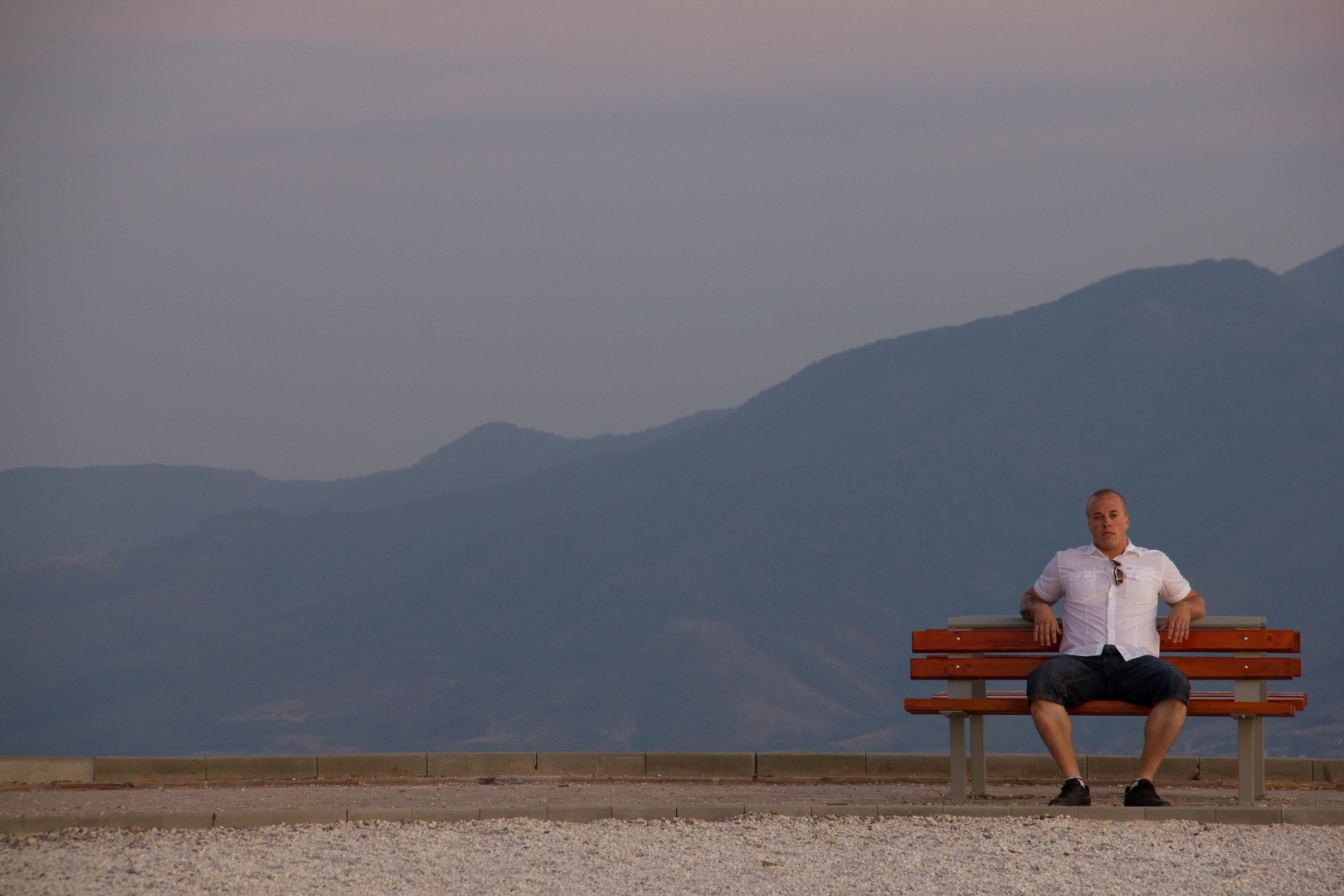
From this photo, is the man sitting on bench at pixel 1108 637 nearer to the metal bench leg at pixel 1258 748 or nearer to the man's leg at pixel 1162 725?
the man's leg at pixel 1162 725

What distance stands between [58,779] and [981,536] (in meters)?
180

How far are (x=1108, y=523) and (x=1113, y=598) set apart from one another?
353 mm

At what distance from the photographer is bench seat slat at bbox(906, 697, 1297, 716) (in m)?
6.65

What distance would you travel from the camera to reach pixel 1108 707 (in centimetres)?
665

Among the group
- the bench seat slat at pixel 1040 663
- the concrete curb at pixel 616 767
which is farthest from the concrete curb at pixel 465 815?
the concrete curb at pixel 616 767

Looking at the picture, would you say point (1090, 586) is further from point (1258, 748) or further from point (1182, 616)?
point (1258, 748)

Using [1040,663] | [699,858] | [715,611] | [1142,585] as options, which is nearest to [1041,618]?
[1040,663]

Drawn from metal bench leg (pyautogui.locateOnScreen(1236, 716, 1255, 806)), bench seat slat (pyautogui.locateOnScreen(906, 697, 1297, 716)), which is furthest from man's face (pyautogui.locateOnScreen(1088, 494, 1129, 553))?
metal bench leg (pyautogui.locateOnScreen(1236, 716, 1255, 806))

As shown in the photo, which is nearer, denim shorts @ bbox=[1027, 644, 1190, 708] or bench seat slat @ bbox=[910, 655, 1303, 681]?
denim shorts @ bbox=[1027, 644, 1190, 708]

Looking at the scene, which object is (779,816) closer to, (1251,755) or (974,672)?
(974,672)

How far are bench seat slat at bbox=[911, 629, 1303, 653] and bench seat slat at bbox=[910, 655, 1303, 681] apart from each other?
6 centimetres

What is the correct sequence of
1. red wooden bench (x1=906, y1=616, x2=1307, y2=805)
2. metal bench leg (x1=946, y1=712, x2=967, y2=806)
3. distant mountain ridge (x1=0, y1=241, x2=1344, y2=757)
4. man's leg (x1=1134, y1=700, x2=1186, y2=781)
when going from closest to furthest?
man's leg (x1=1134, y1=700, x2=1186, y2=781) → red wooden bench (x1=906, y1=616, x2=1307, y2=805) → metal bench leg (x1=946, y1=712, x2=967, y2=806) → distant mountain ridge (x1=0, y1=241, x2=1344, y2=757)

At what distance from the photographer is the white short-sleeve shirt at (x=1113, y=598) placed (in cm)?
686

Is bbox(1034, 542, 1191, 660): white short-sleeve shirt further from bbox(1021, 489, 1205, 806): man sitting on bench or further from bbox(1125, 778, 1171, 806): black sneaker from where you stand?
bbox(1125, 778, 1171, 806): black sneaker
